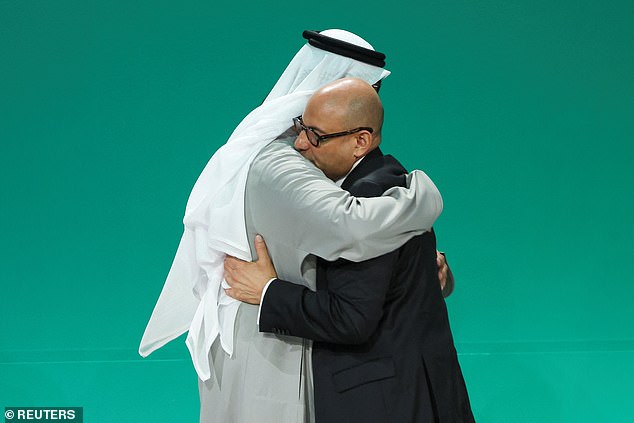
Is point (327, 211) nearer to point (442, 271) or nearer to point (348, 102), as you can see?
point (348, 102)

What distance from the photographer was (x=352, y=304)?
1789 millimetres

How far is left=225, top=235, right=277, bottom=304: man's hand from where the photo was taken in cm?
191

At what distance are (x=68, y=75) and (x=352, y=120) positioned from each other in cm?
272

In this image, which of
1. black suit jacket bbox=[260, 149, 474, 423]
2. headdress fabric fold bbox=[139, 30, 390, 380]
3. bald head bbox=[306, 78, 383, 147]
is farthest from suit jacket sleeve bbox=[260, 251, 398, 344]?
bald head bbox=[306, 78, 383, 147]

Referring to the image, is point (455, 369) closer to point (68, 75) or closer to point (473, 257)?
point (473, 257)

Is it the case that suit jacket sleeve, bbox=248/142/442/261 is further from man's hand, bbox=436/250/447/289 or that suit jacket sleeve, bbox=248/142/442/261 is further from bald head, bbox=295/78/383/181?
man's hand, bbox=436/250/447/289

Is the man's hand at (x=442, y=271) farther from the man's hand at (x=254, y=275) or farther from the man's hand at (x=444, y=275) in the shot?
the man's hand at (x=254, y=275)

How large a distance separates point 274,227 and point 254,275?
4.7 inches

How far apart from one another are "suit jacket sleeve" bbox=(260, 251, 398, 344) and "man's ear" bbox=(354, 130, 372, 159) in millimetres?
216

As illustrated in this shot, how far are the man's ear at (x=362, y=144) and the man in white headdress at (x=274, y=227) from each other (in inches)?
3.9

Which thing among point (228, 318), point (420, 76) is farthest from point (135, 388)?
point (228, 318)

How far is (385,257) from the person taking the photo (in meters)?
1.80

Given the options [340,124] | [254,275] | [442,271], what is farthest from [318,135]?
[442,271]

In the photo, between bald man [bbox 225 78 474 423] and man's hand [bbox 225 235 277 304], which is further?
man's hand [bbox 225 235 277 304]
